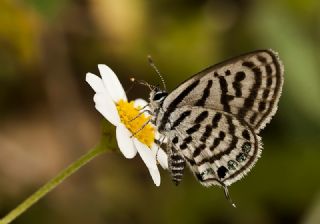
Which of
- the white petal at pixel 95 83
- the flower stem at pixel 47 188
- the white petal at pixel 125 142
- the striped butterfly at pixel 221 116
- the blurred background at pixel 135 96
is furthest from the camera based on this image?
the blurred background at pixel 135 96

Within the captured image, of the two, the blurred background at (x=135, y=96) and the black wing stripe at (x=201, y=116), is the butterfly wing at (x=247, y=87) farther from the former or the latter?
the blurred background at (x=135, y=96)

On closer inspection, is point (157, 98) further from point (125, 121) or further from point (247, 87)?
point (247, 87)

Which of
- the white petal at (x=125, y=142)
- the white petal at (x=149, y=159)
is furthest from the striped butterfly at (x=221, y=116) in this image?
the white petal at (x=125, y=142)

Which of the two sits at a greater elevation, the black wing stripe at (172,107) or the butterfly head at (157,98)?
the butterfly head at (157,98)

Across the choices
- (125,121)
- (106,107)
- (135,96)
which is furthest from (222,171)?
(135,96)

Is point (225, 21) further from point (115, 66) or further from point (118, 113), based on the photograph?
point (118, 113)

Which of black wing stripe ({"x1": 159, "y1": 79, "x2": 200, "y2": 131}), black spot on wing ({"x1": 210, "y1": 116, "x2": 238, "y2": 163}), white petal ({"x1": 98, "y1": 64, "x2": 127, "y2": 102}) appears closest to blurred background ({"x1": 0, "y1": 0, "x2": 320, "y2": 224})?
white petal ({"x1": 98, "y1": 64, "x2": 127, "y2": 102})

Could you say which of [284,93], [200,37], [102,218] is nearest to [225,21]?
[200,37]
